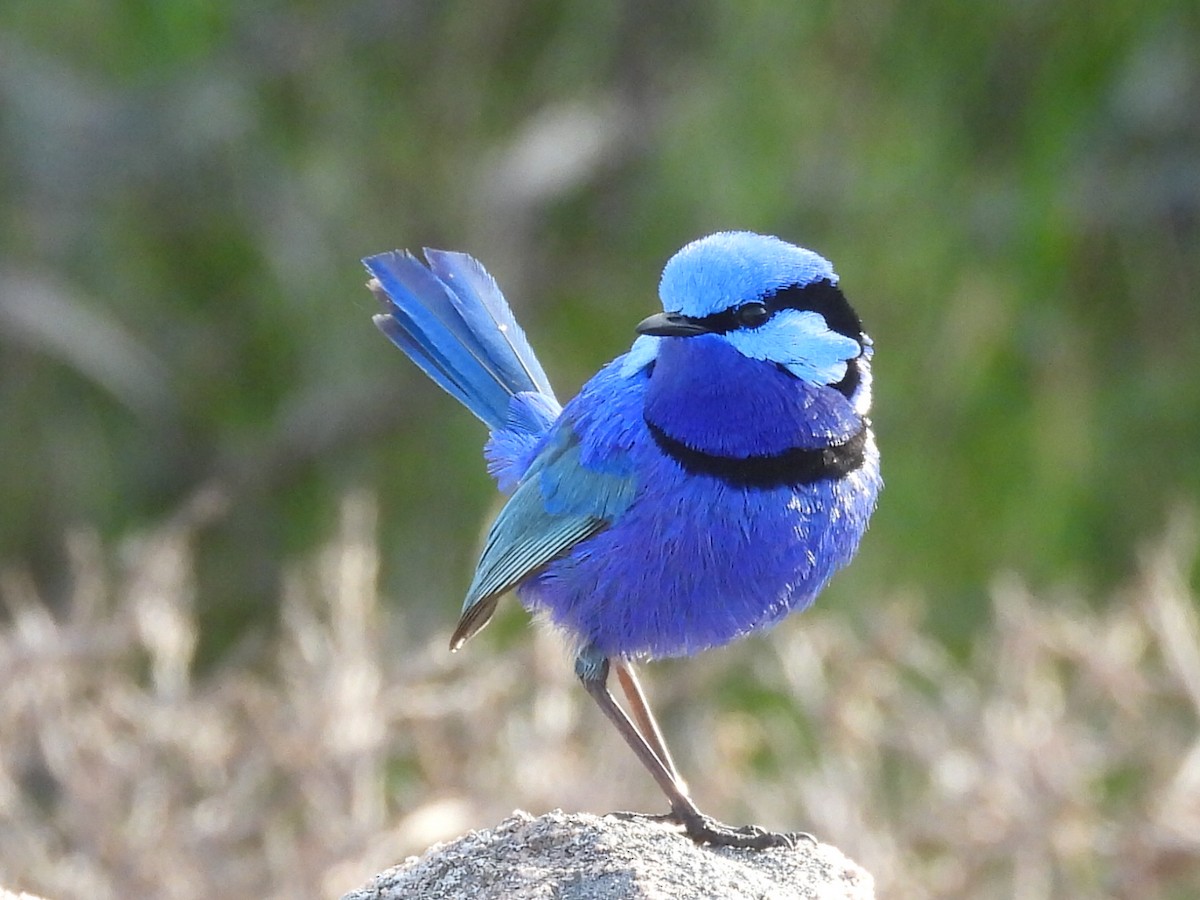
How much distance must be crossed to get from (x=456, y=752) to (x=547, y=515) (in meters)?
1.33

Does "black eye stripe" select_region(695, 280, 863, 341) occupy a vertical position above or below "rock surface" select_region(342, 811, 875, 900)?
above

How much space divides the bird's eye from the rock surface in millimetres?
976

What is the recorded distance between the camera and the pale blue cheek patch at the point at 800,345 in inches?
142

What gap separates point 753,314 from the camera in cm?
359

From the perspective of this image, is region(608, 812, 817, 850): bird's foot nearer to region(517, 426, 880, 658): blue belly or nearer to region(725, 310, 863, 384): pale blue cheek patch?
region(517, 426, 880, 658): blue belly

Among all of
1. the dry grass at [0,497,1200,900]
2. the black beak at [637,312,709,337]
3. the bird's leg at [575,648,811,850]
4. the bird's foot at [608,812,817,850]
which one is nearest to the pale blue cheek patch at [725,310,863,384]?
the black beak at [637,312,709,337]

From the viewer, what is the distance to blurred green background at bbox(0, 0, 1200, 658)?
6.61m

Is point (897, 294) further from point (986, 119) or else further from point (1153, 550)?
point (1153, 550)

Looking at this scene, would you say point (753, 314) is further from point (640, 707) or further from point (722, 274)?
point (640, 707)

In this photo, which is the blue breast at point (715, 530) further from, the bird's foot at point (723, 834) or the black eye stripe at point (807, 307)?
the bird's foot at point (723, 834)

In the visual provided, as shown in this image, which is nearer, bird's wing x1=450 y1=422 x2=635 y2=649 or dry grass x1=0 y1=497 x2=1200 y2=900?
bird's wing x1=450 y1=422 x2=635 y2=649

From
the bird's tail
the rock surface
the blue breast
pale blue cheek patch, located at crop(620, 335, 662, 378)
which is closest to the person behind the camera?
the rock surface

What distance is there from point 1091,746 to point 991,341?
1.87 meters

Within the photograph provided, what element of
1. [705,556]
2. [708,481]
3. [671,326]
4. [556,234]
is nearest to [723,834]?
[705,556]
